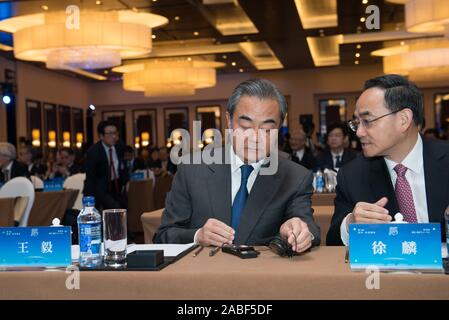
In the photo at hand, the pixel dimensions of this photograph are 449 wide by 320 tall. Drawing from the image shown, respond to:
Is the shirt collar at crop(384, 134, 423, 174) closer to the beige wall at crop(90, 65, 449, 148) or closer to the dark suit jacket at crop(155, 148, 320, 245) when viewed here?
the dark suit jacket at crop(155, 148, 320, 245)

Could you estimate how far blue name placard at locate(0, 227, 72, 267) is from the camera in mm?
1575

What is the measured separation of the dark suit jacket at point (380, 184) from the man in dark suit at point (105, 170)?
4634 millimetres

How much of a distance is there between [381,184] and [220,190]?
62 cm

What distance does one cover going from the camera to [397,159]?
6.98 ft

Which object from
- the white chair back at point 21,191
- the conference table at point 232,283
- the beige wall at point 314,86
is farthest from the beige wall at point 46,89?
the conference table at point 232,283

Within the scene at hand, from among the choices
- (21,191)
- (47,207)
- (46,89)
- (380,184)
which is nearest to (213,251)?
(380,184)

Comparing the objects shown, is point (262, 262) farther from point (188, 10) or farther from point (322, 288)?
point (188, 10)

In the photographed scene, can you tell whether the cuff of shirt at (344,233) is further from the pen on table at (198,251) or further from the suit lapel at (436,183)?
the pen on table at (198,251)

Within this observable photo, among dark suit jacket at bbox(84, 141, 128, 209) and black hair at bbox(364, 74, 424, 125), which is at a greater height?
black hair at bbox(364, 74, 424, 125)

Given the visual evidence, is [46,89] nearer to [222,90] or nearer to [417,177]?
[222,90]

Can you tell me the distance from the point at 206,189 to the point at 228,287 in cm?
80

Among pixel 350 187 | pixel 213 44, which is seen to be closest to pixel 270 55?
pixel 213 44

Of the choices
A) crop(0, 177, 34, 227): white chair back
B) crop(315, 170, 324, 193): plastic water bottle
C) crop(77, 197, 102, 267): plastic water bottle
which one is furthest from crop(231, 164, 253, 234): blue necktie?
crop(315, 170, 324, 193): plastic water bottle

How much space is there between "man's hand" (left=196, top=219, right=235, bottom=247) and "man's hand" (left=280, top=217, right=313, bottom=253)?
0.18 meters
